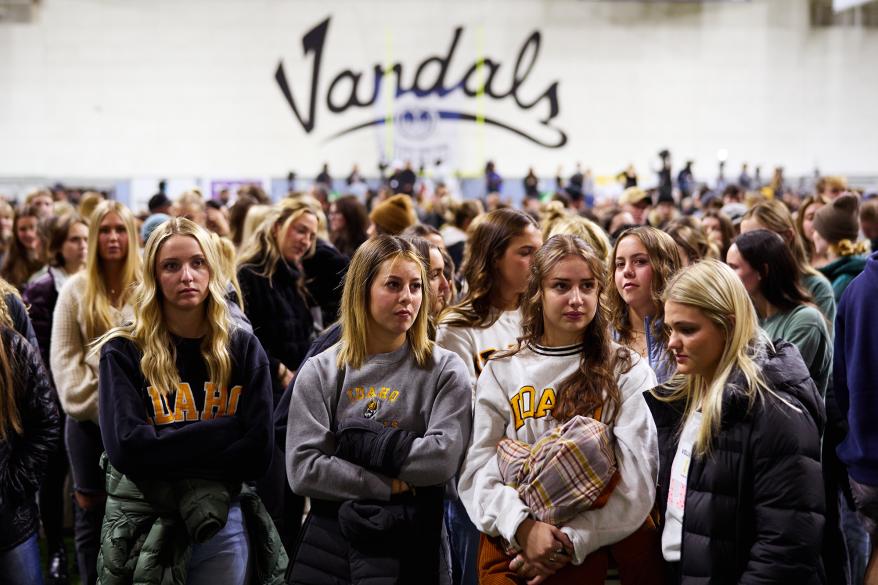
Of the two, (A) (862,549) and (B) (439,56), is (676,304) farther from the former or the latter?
(B) (439,56)

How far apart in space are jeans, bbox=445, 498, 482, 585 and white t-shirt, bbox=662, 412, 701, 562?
35.1 inches

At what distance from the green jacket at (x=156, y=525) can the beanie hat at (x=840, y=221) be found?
352 centimetres

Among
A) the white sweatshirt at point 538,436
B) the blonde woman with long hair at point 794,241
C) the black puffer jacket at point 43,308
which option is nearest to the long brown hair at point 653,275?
the white sweatshirt at point 538,436

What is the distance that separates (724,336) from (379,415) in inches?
38.9

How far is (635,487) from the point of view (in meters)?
2.52

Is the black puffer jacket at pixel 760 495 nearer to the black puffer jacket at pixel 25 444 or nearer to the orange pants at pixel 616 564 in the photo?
the orange pants at pixel 616 564

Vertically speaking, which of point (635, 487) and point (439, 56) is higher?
point (439, 56)

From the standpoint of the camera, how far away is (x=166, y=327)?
9.69 ft

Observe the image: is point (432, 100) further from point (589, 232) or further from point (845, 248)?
point (589, 232)

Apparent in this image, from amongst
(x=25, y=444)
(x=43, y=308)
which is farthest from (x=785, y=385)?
(x=43, y=308)

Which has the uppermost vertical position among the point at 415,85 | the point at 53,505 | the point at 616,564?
the point at 415,85

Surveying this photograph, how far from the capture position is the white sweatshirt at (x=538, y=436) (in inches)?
99.3

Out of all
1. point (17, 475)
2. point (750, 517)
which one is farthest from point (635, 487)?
point (17, 475)

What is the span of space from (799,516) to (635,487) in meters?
0.42
